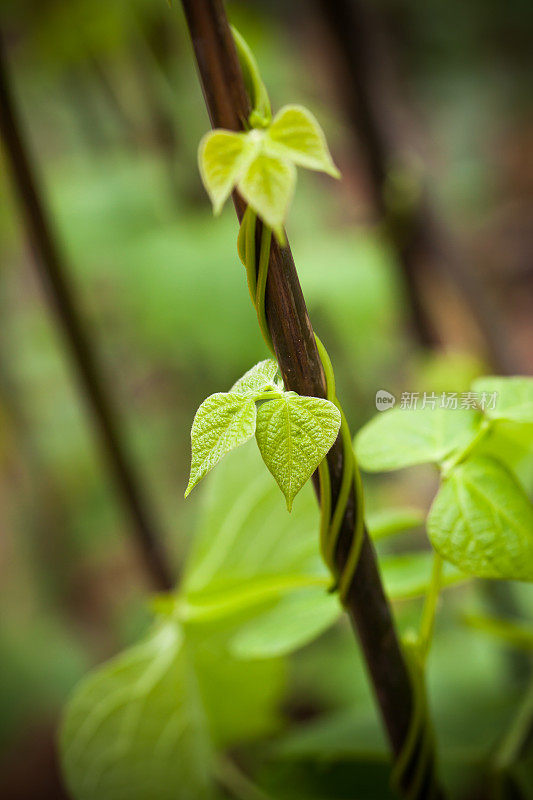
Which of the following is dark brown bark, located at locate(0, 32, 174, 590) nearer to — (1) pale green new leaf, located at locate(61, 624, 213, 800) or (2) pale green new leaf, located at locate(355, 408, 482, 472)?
(1) pale green new leaf, located at locate(61, 624, 213, 800)

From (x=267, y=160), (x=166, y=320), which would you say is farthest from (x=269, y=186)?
(x=166, y=320)

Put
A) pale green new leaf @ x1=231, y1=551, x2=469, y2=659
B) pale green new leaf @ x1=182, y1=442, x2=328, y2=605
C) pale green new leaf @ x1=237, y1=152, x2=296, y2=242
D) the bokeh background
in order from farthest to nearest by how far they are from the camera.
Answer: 1. the bokeh background
2. pale green new leaf @ x1=182, y1=442, x2=328, y2=605
3. pale green new leaf @ x1=231, y1=551, x2=469, y2=659
4. pale green new leaf @ x1=237, y1=152, x2=296, y2=242

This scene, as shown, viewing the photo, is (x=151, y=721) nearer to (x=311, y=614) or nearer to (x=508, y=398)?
(x=311, y=614)

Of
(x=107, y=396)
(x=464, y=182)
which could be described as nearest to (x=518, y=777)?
(x=107, y=396)

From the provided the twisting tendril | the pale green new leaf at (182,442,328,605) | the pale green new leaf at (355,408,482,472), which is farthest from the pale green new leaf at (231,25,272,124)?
the pale green new leaf at (182,442,328,605)

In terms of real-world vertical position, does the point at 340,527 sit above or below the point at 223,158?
below

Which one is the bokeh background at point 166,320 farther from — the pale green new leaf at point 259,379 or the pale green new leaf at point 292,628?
the pale green new leaf at point 259,379

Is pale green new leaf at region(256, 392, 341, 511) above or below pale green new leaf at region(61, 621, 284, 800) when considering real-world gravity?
above

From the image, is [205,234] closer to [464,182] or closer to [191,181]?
[191,181]

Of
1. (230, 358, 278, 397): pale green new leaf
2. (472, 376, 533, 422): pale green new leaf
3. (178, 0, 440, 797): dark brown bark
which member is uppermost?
(178, 0, 440, 797): dark brown bark
